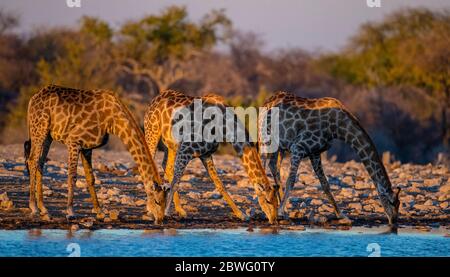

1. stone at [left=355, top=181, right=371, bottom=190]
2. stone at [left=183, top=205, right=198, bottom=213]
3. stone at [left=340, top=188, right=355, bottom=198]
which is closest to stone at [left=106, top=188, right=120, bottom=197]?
stone at [left=183, top=205, right=198, bottom=213]

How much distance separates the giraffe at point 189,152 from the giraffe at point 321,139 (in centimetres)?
55

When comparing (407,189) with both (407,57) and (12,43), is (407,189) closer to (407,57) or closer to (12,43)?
(407,57)

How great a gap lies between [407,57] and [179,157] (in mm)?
18157

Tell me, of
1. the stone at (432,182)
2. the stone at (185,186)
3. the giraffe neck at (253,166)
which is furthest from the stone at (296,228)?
the stone at (432,182)

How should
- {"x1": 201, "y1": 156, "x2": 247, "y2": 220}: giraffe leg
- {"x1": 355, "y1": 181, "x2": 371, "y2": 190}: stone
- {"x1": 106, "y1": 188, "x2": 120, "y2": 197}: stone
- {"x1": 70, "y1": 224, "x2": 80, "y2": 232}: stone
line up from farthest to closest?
1. {"x1": 355, "y1": 181, "x2": 371, "y2": 190}: stone
2. {"x1": 106, "y1": 188, "x2": 120, "y2": 197}: stone
3. {"x1": 201, "y1": 156, "x2": 247, "y2": 220}: giraffe leg
4. {"x1": 70, "y1": 224, "x2": 80, "y2": 232}: stone

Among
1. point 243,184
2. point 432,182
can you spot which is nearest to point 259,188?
point 243,184

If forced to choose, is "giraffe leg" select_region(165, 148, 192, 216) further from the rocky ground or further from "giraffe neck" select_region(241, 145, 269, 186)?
"giraffe neck" select_region(241, 145, 269, 186)

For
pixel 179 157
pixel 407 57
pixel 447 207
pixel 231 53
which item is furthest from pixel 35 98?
pixel 231 53

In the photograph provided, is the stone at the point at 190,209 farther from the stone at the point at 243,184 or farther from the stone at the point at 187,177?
the stone at the point at 243,184

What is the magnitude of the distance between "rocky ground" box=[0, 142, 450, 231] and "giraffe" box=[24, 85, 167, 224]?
294 mm

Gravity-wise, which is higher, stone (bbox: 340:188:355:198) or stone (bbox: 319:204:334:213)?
stone (bbox: 340:188:355:198)

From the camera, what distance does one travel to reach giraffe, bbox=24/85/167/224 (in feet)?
36.8

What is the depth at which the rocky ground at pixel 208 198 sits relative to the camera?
11.5 meters

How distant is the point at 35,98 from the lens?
11.7 m
